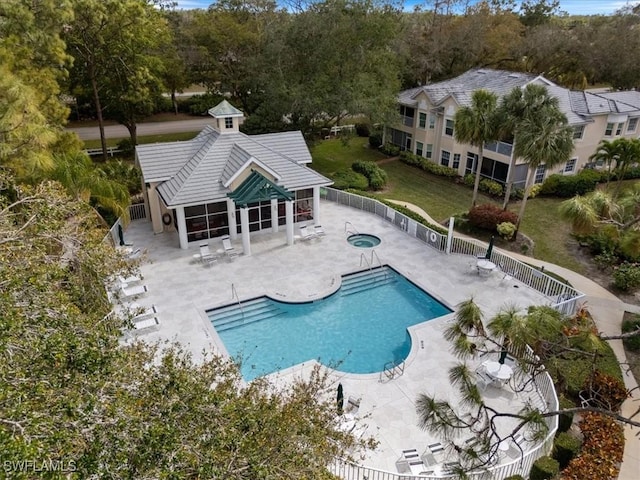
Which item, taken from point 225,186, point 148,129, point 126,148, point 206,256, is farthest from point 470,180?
point 148,129

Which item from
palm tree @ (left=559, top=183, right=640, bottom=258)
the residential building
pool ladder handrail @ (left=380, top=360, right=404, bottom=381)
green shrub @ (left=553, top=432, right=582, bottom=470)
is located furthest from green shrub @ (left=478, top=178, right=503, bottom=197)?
green shrub @ (left=553, top=432, right=582, bottom=470)

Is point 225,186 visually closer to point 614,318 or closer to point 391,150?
point 614,318

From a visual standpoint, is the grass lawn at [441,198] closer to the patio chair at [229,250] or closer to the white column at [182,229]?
the patio chair at [229,250]

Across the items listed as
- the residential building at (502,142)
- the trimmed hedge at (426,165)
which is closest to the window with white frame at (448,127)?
the residential building at (502,142)

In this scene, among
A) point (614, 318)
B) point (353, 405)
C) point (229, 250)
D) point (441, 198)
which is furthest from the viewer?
point (441, 198)

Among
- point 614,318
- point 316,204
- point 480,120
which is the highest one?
point 480,120

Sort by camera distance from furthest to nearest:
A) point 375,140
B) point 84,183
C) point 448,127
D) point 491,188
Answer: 1. point 375,140
2. point 448,127
3. point 491,188
4. point 84,183

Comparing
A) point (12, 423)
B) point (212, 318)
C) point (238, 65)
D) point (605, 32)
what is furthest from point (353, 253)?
point (605, 32)
